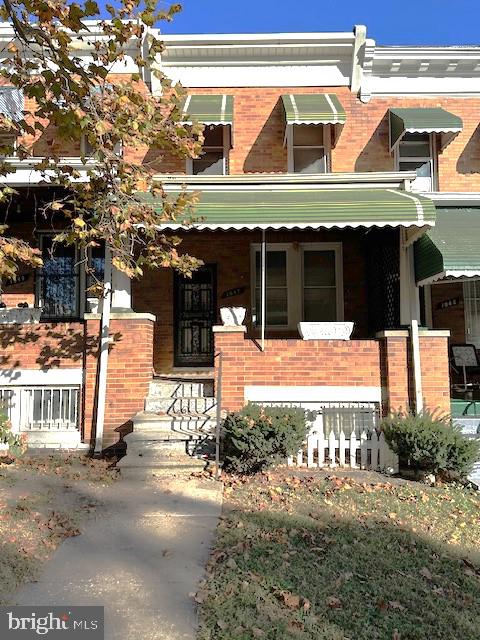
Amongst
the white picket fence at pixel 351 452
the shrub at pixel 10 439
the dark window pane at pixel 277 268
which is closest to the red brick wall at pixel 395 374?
the white picket fence at pixel 351 452

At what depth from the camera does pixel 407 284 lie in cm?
826

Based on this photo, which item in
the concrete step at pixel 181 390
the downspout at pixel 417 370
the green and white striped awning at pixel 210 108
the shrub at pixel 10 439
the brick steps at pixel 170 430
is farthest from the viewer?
the green and white striped awning at pixel 210 108

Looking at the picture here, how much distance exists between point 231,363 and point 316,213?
2547mm

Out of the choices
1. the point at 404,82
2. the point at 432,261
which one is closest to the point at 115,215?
the point at 432,261

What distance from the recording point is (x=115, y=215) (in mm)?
5359

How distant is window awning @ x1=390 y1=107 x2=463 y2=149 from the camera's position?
9922mm

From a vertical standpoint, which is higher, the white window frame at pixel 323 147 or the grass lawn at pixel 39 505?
the white window frame at pixel 323 147

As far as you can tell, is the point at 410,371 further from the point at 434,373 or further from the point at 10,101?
the point at 10,101

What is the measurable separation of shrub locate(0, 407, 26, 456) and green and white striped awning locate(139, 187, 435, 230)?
11.7 ft

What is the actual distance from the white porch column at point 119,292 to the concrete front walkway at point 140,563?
305 cm

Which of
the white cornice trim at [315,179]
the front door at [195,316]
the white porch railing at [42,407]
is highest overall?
the white cornice trim at [315,179]

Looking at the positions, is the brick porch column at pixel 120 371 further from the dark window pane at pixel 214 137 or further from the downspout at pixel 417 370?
the dark window pane at pixel 214 137

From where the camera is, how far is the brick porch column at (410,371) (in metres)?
7.91

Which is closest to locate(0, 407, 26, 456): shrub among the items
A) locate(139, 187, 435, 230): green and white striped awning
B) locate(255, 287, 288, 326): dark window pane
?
locate(139, 187, 435, 230): green and white striped awning
